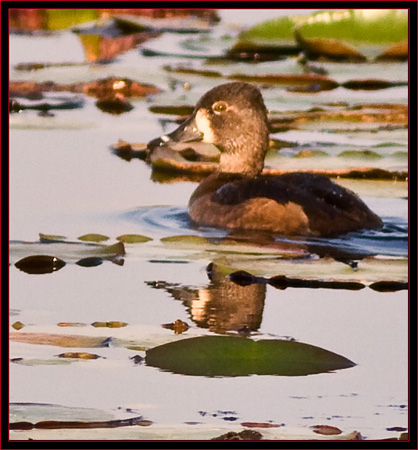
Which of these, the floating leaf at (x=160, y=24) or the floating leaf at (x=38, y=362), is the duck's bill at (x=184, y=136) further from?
the floating leaf at (x=160, y=24)

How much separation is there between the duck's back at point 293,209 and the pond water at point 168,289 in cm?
17

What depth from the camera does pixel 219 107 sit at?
1126cm

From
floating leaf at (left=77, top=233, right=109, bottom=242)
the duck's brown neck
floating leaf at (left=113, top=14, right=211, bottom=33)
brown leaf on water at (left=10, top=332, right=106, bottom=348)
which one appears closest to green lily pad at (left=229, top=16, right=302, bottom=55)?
floating leaf at (left=113, top=14, right=211, bottom=33)

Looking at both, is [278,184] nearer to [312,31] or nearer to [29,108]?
[29,108]

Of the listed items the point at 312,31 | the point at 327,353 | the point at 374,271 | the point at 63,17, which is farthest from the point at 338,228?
the point at 63,17

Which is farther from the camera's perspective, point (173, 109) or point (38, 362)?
point (173, 109)

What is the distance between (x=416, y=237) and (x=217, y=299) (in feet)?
4.00

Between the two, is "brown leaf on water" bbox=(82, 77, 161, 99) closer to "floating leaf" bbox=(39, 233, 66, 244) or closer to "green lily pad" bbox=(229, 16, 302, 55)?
"green lily pad" bbox=(229, 16, 302, 55)

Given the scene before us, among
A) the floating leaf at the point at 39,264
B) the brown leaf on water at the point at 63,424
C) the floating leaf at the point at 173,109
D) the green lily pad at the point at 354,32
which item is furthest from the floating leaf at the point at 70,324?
the green lily pad at the point at 354,32

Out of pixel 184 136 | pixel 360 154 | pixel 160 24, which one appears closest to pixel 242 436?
pixel 184 136

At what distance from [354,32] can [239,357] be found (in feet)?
35.1

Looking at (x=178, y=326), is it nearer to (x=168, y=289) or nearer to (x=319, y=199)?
(x=168, y=289)

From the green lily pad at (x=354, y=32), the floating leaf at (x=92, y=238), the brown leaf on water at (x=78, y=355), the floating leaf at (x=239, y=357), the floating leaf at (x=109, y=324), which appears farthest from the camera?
the green lily pad at (x=354, y=32)

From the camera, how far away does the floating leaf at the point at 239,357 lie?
20.3 ft
